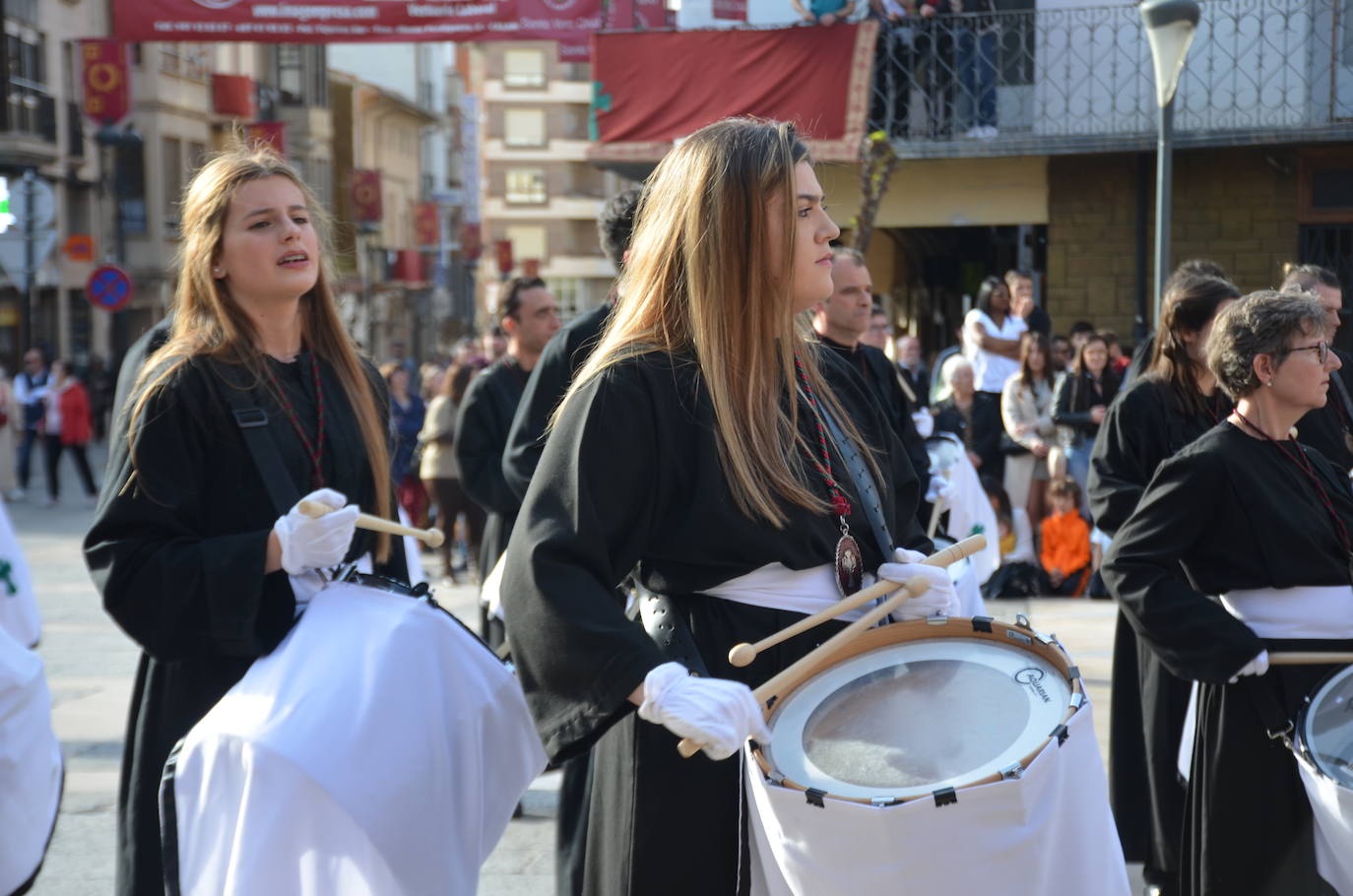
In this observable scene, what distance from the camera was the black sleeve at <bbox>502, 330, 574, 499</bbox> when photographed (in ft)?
15.8

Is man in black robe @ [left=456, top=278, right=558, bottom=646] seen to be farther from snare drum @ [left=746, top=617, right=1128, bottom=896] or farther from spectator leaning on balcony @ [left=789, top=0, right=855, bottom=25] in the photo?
spectator leaning on balcony @ [left=789, top=0, right=855, bottom=25]

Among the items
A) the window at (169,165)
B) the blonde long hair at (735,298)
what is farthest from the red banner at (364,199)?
the blonde long hair at (735,298)

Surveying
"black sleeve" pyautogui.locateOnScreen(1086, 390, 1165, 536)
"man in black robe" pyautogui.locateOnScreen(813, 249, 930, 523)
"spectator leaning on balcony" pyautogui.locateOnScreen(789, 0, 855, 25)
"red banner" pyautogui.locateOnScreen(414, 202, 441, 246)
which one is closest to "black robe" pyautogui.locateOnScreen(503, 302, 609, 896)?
"man in black robe" pyautogui.locateOnScreen(813, 249, 930, 523)

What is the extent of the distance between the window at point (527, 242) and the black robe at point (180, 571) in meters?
71.1

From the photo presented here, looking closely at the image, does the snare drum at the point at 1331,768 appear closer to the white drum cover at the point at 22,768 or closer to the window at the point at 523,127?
the white drum cover at the point at 22,768

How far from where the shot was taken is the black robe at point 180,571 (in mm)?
2898

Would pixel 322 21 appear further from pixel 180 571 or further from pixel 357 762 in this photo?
pixel 357 762

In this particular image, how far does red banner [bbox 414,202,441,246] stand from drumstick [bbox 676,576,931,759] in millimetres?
54320

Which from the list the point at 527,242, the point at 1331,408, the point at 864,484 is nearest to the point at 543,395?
the point at 864,484

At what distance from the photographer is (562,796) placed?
4320mm

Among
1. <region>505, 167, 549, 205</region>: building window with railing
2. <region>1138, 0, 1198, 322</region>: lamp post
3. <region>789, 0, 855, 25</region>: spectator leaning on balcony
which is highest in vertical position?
<region>505, 167, 549, 205</region>: building window with railing

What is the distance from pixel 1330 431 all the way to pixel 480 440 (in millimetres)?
2931

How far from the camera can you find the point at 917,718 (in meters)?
2.42

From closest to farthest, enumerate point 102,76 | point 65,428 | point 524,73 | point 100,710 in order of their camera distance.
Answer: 1. point 100,710
2. point 65,428
3. point 102,76
4. point 524,73
